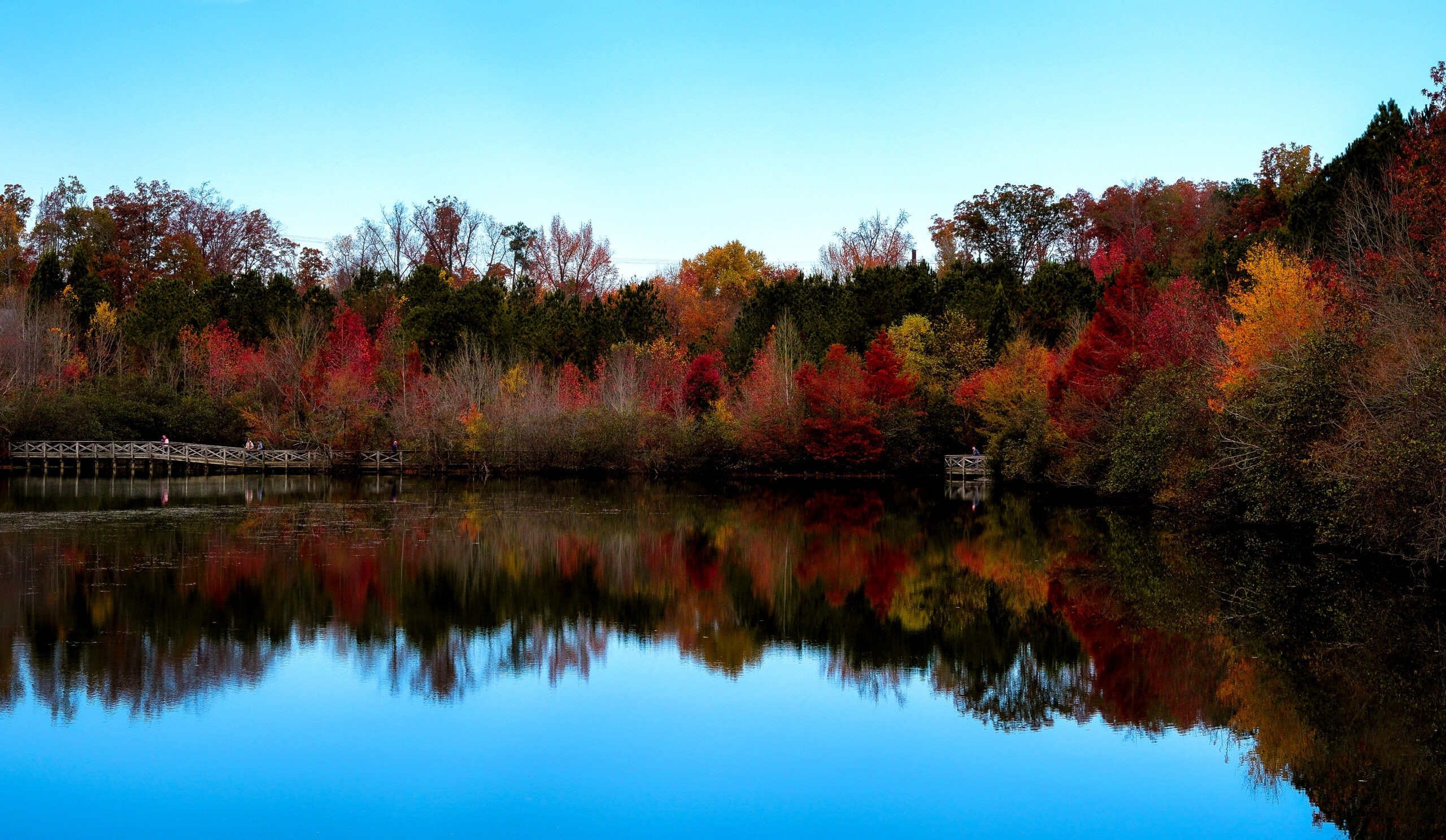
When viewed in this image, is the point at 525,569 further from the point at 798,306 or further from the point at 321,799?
the point at 798,306

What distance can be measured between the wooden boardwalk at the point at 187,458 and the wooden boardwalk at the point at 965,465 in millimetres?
24346

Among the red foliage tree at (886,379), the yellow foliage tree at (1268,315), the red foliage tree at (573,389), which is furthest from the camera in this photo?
the red foliage tree at (573,389)

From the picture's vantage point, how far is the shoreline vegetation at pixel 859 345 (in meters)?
20.5

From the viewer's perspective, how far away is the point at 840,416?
1716 inches

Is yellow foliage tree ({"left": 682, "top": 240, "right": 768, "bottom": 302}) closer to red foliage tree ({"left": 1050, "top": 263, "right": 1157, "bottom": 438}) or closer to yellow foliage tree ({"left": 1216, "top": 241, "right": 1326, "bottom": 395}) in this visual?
red foliage tree ({"left": 1050, "top": 263, "right": 1157, "bottom": 438})

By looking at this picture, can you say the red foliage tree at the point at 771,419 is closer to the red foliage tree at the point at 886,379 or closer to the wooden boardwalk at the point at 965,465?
the red foliage tree at the point at 886,379

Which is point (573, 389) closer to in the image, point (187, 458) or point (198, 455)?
point (198, 455)

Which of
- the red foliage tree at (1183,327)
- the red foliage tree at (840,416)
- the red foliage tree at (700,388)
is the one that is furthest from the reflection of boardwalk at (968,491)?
the red foliage tree at (700,388)

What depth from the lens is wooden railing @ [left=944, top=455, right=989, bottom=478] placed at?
44.8 meters

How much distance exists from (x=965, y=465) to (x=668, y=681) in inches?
1367

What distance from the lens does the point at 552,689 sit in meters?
11.6

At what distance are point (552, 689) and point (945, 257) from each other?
63.1m

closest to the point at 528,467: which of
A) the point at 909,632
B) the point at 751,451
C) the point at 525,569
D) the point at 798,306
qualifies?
the point at 751,451

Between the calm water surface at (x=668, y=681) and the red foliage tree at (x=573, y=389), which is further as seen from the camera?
the red foliage tree at (x=573, y=389)
